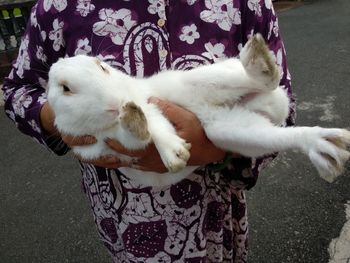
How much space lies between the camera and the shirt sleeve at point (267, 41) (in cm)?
130

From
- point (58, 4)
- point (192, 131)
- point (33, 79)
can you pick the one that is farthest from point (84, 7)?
point (192, 131)

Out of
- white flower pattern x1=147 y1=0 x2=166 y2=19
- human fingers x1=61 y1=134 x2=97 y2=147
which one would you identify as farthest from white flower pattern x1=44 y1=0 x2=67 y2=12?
human fingers x1=61 y1=134 x2=97 y2=147

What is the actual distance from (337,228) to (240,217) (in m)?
1.28

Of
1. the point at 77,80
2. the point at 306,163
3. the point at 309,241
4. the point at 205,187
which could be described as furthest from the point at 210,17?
the point at 306,163

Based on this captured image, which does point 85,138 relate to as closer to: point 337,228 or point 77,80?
point 77,80

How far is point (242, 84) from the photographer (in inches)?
46.9

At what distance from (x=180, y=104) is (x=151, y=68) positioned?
0.51 feet

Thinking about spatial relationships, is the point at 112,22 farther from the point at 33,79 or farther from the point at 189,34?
the point at 33,79

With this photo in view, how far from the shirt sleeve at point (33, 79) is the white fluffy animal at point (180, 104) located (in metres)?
0.17

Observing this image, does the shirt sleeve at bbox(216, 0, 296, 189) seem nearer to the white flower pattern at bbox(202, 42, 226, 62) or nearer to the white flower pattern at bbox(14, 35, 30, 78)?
the white flower pattern at bbox(202, 42, 226, 62)

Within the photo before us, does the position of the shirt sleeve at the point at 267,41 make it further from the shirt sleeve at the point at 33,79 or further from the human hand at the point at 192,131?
the shirt sleeve at the point at 33,79

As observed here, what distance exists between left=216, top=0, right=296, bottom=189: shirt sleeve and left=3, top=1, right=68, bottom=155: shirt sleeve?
21.7 inches

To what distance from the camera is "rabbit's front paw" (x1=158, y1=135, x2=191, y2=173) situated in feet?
3.50

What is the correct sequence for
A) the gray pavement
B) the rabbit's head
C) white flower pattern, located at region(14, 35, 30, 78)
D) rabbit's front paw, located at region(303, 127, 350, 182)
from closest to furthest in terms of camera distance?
rabbit's front paw, located at region(303, 127, 350, 182) → the rabbit's head → white flower pattern, located at region(14, 35, 30, 78) → the gray pavement
